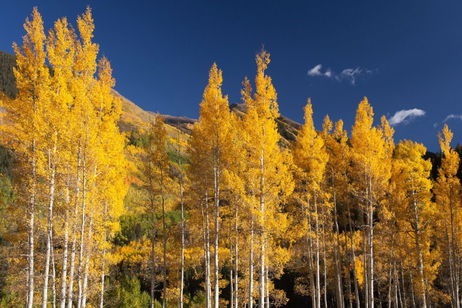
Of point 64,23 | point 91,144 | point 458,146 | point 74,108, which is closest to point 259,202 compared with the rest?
point 91,144

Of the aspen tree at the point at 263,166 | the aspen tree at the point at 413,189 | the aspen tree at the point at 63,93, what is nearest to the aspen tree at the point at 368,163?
the aspen tree at the point at 413,189

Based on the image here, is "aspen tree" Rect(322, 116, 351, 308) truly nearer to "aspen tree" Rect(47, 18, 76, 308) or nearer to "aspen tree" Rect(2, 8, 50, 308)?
"aspen tree" Rect(47, 18, 76, 308)

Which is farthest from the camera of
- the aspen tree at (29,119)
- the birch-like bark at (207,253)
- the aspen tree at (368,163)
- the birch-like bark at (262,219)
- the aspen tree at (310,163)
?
the aspen tree at (310,163)

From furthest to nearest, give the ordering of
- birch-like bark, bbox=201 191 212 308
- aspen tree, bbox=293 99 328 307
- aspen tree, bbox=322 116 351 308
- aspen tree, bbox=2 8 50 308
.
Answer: aspen tree, bbox=322 116 351 308 → aspen tree, bbox=293 99 328 307 → birch-like bark, bbox=201 191 212 308 → aspen tree, bbox=2 8 50 308

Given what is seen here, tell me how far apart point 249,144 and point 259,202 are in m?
2.24

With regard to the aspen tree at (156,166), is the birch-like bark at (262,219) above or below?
below

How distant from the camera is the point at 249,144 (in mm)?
12570

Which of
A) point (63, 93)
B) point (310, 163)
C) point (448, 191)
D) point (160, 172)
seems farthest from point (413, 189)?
point (63, 93)

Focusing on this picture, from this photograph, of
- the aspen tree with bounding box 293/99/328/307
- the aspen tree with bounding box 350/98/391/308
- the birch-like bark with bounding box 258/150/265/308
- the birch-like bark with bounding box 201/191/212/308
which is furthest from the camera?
the aspen tree with bounding box 293/99/328/307

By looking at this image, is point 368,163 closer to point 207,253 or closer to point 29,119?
point 207,253

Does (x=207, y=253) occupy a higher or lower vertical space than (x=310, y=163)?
lower

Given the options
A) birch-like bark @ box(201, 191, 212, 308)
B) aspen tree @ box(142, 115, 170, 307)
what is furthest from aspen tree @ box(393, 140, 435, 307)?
aspen tree @ box(142, 115, 170, 307)

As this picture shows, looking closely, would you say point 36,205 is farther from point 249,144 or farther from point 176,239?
point 176,239

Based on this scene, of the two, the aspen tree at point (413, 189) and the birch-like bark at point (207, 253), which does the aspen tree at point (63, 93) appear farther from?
the aspen tree at point (413, 189)
